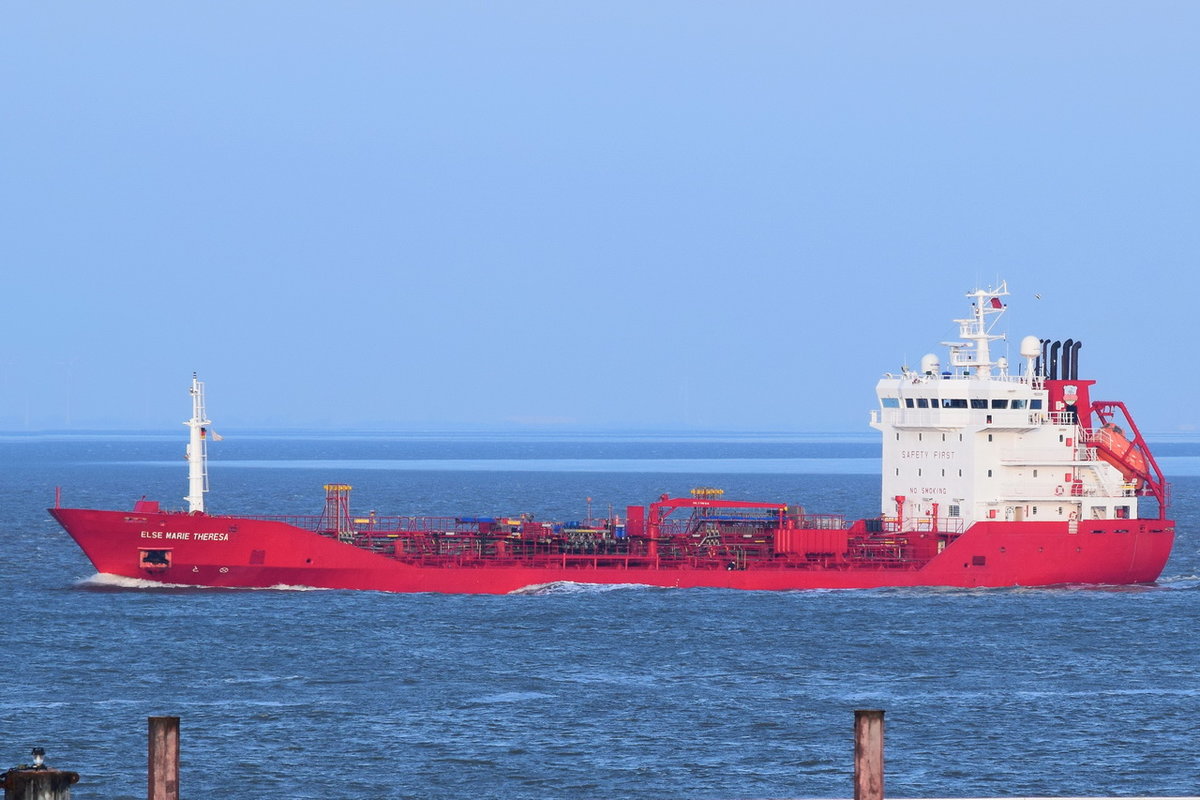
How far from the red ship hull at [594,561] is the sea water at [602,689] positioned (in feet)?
2.26

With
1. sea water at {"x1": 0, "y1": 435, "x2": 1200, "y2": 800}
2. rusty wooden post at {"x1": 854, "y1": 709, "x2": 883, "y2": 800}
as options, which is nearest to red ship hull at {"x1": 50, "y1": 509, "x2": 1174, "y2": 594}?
sea water at {"x1": 0, "y1": 435, "x2": 1200, "y2": 800}

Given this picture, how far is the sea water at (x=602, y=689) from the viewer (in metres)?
29.5

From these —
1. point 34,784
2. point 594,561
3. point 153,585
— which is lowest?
point 34,784

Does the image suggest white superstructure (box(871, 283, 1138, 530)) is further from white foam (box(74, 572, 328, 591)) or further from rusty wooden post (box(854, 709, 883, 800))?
rusty wooden post (box(854, 709, 883, 800))

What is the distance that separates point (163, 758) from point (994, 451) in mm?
38054

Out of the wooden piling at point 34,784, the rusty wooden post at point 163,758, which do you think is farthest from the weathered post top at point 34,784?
the rusty wooden post at point 163,758

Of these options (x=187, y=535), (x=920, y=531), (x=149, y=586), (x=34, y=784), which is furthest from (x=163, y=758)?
(x=920, y=531)

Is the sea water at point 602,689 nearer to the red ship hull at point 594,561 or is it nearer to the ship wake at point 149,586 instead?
the ship wake at point 149,586

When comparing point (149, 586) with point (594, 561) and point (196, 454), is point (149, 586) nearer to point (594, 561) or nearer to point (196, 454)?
point (196, 454)

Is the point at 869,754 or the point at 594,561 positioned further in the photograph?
the point at 594,561

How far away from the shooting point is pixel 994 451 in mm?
54000

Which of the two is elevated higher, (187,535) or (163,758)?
(187,535)

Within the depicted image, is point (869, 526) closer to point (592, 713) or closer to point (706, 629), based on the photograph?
point (706, 629)

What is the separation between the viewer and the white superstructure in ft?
177
